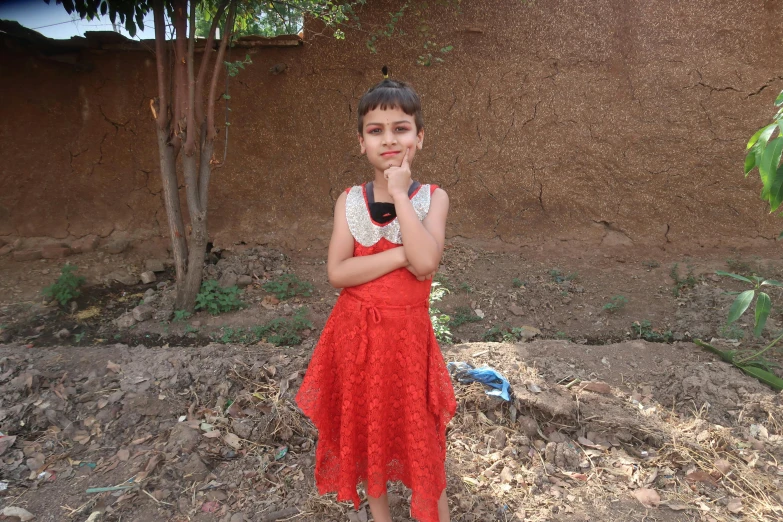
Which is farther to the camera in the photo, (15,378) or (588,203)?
(588,203)

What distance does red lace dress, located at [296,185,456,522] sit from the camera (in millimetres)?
1438

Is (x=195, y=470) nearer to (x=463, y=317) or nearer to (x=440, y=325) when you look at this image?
(x=440, y=325)

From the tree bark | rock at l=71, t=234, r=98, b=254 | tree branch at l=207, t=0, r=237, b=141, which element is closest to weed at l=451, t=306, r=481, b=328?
Result: the tree bark

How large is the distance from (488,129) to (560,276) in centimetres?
125

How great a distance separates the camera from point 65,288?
3.67 metres

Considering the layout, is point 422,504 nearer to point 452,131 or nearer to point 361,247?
point 361,247

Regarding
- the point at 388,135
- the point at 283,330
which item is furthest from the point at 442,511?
the point at 283,330

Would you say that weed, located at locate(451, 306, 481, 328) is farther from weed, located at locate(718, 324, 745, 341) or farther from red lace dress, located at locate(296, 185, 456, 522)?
red lace dress, located at locate(296, 185, 456, 522)

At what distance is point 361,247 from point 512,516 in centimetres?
118

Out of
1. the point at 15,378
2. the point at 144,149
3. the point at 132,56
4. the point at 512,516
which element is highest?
the point at 132,56

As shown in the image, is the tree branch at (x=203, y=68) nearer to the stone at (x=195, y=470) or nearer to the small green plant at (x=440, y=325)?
the small green plant at (x=440, y=325)

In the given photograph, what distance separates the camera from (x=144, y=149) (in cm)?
416

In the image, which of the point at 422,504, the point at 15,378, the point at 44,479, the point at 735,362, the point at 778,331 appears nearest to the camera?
the point at 422,504

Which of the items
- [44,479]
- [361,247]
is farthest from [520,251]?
[44,479]
